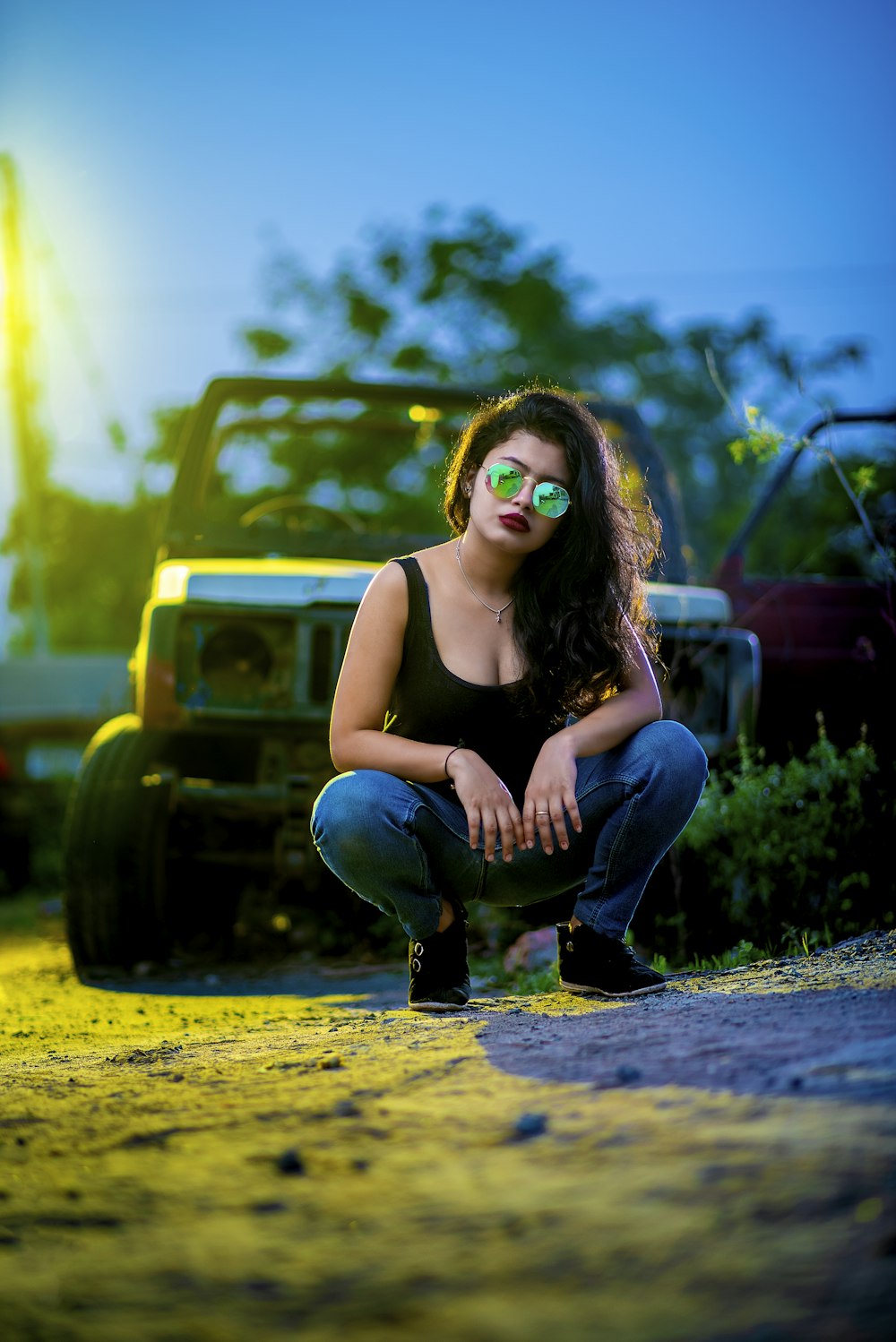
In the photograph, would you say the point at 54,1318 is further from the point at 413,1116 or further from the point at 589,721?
the point at 589,721

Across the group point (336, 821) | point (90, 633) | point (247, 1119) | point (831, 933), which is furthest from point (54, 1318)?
point (90, 633)

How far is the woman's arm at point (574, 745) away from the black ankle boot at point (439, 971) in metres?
0.34

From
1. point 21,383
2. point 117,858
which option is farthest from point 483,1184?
point 21,383

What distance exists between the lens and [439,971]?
2857mm

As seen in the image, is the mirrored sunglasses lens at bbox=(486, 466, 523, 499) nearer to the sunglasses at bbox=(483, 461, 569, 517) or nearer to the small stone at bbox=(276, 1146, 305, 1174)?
the sunglasses at bbox=(483, 461, 569, 517)

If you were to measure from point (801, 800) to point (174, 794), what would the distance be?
1.97 meters

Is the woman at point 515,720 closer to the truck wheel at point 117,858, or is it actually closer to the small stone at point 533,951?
the small stone at point 533,951

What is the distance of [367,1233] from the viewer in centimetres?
143

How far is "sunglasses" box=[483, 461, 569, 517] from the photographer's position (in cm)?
277

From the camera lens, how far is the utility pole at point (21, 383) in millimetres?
16891

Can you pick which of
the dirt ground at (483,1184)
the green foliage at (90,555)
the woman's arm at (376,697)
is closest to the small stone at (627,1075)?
the dirt ground at (483,1184)

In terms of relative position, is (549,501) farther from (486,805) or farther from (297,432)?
(297,432)

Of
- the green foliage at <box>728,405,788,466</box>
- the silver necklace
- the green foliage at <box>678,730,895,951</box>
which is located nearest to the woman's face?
the silver necklace

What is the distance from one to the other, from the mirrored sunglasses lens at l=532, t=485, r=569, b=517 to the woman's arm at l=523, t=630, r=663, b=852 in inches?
13.5
